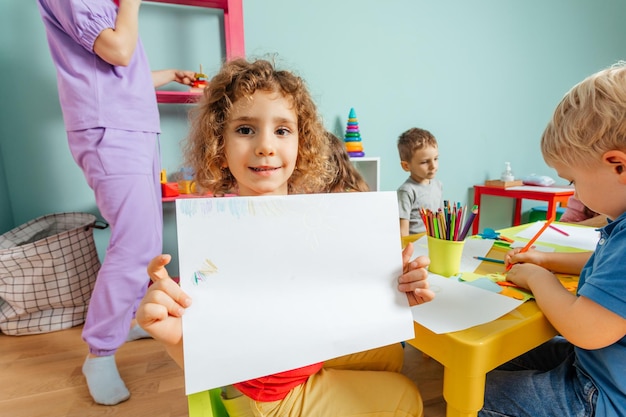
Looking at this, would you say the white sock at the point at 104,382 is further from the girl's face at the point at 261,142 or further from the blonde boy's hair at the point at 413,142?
the blonde boy's hair at the point at 413,142

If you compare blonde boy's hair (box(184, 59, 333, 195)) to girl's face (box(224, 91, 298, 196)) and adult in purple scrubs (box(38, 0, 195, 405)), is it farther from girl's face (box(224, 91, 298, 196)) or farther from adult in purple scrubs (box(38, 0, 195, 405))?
adult in purple scrubs (box(38, 0, 195, 405))

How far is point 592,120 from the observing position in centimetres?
47

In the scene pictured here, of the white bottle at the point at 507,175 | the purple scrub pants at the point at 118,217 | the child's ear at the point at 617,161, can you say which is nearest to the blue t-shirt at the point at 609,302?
the child's ear at the point at 617,161

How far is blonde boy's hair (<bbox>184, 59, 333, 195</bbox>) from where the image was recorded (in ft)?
2.10

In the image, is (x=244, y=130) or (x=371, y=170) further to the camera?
(x=371, y=170)

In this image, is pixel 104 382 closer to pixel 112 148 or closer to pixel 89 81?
pixel 112 148

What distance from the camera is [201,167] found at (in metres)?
0.70

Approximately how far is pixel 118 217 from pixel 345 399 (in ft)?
2.50

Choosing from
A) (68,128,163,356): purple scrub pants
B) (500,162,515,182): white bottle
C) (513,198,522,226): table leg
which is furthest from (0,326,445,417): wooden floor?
(513,198,522,226): table leg

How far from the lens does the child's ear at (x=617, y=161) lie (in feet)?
1.49

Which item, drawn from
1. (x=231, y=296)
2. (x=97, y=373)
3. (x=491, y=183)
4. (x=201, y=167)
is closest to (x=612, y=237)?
(x=231, y=296)

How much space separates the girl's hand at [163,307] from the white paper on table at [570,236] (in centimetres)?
79

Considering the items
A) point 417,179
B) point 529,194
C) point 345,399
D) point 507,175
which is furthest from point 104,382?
point 507,175

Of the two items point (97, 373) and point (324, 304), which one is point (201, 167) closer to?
point (324, 304)
